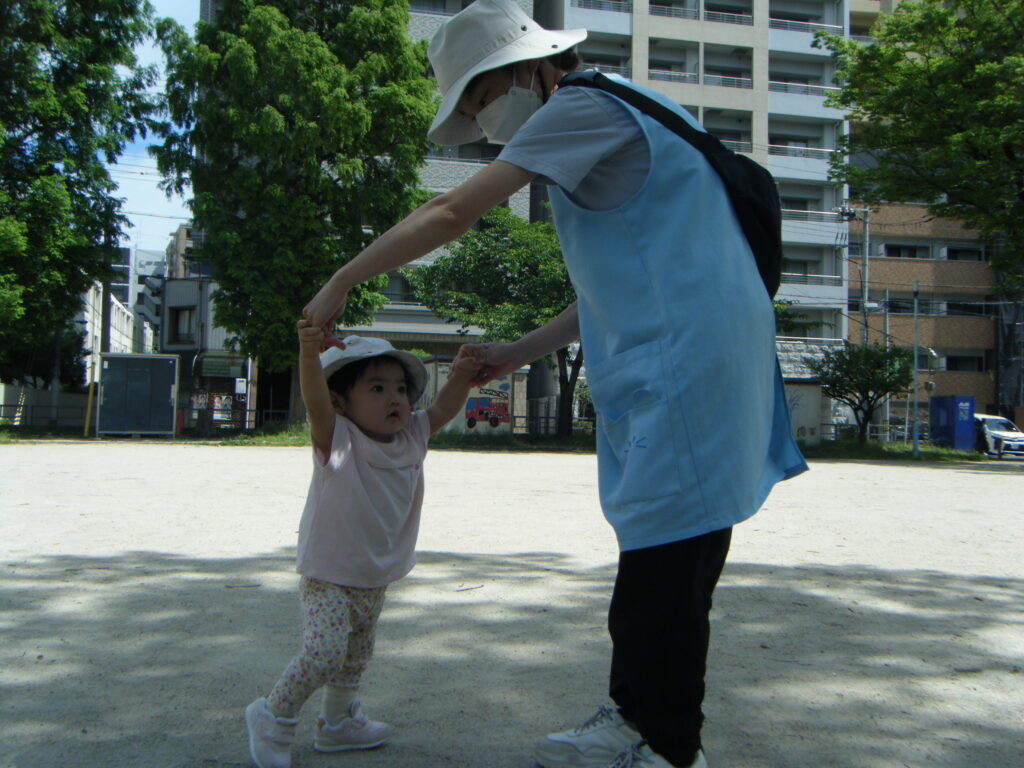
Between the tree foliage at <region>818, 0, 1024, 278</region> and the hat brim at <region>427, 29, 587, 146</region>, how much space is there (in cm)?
1966

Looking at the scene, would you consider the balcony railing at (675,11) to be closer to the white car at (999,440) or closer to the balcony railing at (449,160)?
the balcony railing at (449,160)

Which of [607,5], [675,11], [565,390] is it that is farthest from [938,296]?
[565,390]

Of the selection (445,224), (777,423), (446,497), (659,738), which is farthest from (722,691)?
(446,497)

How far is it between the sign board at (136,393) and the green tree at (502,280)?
Answer: 280 inches

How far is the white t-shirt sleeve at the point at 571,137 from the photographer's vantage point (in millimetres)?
1747

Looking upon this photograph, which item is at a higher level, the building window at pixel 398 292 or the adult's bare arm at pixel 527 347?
the building window at pixel 398 292

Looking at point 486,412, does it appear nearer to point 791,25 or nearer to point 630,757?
point 630,757

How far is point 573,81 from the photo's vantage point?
184cm

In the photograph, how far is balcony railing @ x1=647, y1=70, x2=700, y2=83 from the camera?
40438 millimetres

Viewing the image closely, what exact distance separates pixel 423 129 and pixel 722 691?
75.3ft

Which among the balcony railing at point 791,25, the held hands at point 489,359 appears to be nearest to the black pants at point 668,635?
the held hands at point 489,359

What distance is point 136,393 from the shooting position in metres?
23.0

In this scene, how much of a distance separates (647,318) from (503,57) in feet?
2.16

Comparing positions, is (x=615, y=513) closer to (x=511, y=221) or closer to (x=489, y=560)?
(x=489, y=560)
